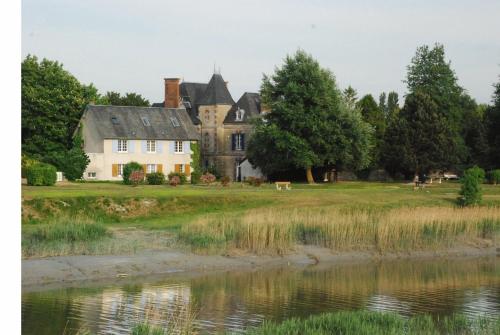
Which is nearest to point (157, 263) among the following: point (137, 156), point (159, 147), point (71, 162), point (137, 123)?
point (71, 162)

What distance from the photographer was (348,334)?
564 inches

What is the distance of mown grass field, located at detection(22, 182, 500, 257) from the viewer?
29.4 metres

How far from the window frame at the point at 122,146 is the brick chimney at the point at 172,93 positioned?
10.7 metres

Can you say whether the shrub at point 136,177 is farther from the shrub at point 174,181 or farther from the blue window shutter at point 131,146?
the blue window shutter at point 131,146

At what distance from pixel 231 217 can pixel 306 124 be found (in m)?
31.1

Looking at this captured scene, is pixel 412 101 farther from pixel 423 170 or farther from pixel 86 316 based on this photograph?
pixel 86 316

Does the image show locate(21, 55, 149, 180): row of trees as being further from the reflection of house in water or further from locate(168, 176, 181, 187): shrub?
the reflection of house in water

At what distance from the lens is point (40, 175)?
53.4 m

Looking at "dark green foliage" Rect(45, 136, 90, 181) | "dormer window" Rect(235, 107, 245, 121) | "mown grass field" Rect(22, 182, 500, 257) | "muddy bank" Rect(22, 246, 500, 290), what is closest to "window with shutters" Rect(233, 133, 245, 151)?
"dormer window" Rect(235, 107, 245, 121)

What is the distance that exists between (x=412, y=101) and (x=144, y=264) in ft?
171

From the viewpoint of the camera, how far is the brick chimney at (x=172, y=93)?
3270 inches

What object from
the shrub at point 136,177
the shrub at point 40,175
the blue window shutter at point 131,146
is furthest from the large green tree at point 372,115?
the shrub at point 40,175
